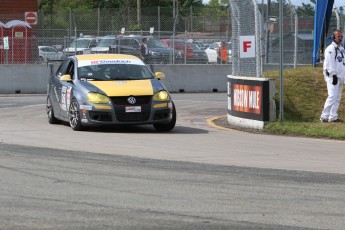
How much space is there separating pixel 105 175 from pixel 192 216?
2710mm

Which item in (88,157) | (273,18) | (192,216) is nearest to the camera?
(192,216)

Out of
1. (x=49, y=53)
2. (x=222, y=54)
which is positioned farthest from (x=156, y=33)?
(x=49, y=53)

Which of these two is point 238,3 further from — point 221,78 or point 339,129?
point 221,78

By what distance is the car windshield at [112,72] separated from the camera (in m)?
16.7

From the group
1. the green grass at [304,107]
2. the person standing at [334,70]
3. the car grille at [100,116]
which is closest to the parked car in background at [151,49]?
the green grass at [304,107]

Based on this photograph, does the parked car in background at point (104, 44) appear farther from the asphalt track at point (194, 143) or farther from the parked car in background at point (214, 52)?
the asphalt track at point (194, 143)

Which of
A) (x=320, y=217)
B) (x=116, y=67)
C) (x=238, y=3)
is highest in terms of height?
(x=238, y=3)

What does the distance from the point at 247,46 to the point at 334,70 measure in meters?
1.89

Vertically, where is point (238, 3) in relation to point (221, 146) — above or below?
above

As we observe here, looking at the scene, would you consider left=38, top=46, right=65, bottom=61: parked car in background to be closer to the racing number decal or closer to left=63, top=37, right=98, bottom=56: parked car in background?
left=63, top=37, right=98, bottom=56: parked car in background

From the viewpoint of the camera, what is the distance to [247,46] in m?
17.6

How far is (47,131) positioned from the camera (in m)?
16.2

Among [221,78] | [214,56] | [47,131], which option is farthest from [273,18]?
[47,131]

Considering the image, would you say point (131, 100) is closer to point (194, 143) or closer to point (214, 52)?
point (194, 143)
